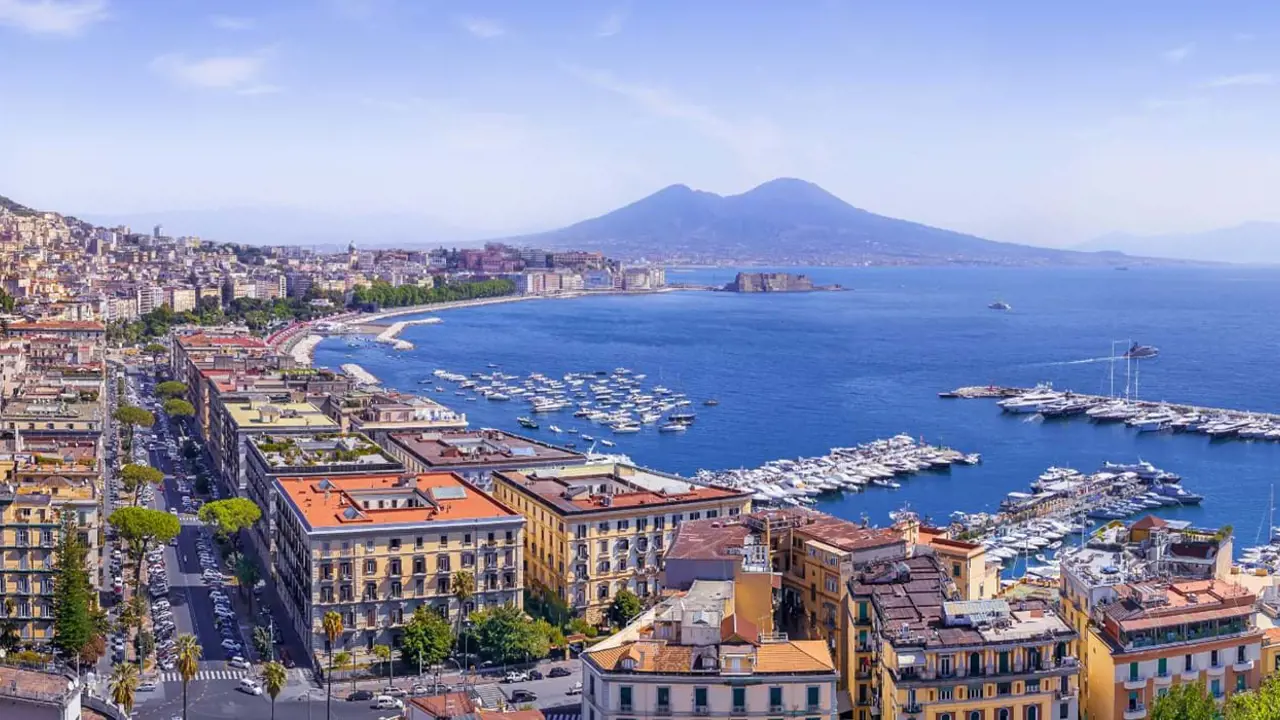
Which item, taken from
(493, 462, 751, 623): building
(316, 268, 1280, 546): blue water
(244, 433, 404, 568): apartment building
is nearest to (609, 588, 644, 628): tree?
(493, 462, 751, 623): building

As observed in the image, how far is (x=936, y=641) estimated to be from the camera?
709 inches

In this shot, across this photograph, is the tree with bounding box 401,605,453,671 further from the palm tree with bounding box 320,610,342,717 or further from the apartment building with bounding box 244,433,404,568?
the apartment building with bounding box 244,433,404,568

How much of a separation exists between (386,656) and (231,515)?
30.4 feet

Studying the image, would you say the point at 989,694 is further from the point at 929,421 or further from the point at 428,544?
the point at 929,421

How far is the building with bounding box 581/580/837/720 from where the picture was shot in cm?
1697

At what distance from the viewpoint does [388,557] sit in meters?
25.8

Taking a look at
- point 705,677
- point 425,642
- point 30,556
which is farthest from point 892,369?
point 705,677

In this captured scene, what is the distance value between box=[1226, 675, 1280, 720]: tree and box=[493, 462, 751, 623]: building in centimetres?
1226

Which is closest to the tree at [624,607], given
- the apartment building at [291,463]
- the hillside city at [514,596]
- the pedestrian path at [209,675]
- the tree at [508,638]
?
the hillside city at [514,596]

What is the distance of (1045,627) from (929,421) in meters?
50.1

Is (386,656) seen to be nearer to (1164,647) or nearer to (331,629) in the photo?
(331,629)

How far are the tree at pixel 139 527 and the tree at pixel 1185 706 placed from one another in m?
20.5

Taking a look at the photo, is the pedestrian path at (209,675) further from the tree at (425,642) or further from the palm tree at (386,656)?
the tree at (425,642)

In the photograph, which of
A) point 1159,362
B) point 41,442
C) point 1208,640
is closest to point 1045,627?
point 1208,640
